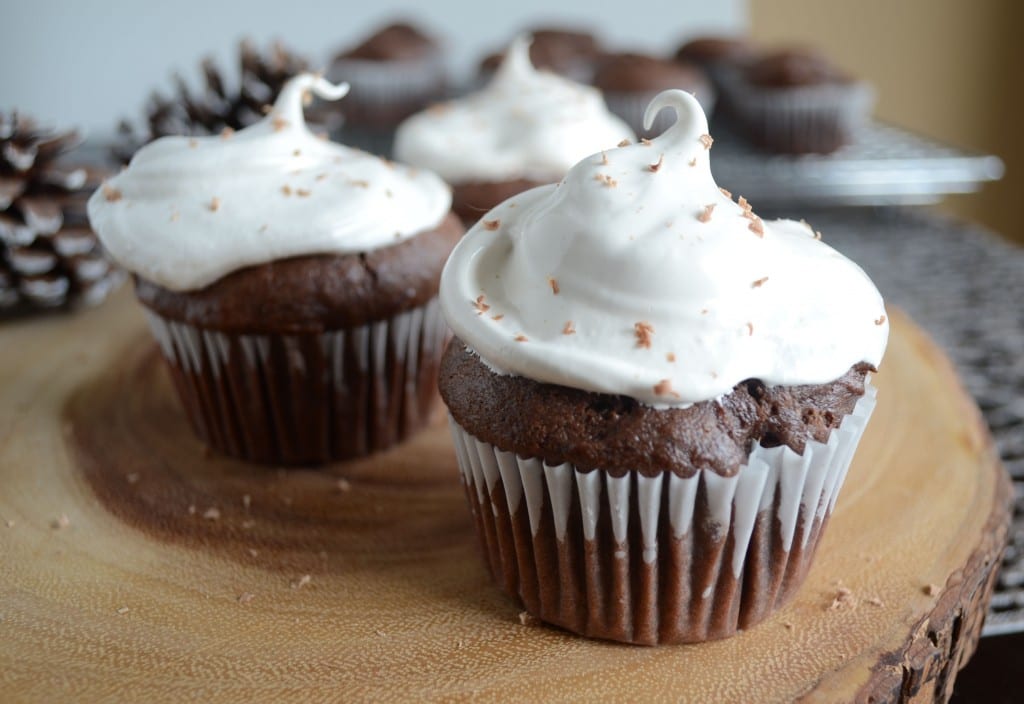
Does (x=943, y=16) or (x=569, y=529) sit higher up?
(x=569, y=529)

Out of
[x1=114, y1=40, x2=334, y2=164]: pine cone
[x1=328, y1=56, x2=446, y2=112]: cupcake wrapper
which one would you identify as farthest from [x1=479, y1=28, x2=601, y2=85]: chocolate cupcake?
[x1=114, y1=40, x2=334, y2=164]: pine cone

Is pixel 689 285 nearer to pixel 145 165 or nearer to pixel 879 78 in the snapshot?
pixel 145 165

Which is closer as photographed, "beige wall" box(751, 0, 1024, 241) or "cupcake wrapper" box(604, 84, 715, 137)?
"cupcake wrapper" box(604, 84, 715, 137)

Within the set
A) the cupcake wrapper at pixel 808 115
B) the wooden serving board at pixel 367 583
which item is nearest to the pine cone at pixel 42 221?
the wooden serving board at pixel 367 583

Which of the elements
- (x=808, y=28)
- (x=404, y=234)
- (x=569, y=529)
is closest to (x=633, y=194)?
(x=569, y=529)

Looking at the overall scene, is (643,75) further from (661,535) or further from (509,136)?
(661,535)

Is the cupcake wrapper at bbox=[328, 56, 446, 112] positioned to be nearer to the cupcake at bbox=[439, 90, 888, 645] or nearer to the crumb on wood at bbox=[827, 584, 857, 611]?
the cupcake at bbox=[439, 90, 888, 645]
